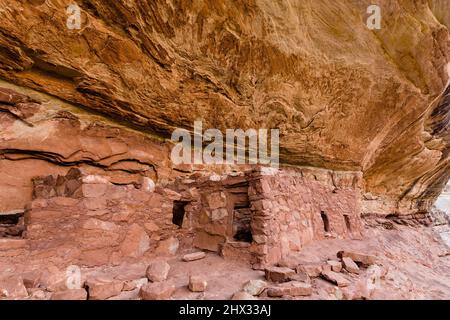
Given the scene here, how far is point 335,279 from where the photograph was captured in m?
2.49

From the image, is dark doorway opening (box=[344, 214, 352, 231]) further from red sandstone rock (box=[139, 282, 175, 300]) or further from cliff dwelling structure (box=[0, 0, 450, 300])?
red sandstone rock (box=[139, 282, 175, 300])

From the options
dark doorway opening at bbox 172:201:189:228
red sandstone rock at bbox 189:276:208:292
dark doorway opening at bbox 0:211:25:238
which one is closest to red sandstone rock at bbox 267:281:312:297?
red sandstone rock at bbox 189:276:208:292

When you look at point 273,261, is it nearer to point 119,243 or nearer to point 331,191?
point 119,243

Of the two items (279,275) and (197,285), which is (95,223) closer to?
(197,285)

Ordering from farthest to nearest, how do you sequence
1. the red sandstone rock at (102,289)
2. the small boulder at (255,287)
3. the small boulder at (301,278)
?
the small boulder at (301,278) → the small boulder at (255,287) → the red sandstone rock at (102,289)

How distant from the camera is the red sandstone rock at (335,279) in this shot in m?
2.46

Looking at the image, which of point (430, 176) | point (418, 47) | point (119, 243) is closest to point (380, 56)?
point (418, 47)

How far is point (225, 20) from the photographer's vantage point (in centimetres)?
378

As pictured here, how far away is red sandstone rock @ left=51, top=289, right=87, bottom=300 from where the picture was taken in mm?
1974

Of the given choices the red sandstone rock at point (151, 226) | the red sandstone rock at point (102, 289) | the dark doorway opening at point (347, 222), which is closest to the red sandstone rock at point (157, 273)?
the red sandstone rock at point (102, 289)

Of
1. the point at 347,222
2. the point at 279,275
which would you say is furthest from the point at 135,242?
the point at 347,222

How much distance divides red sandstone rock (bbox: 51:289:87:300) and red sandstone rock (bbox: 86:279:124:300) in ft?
0.19

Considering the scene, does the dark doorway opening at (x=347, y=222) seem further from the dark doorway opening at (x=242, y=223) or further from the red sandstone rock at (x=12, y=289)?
the red sandstone rock at (x=12, y=289)

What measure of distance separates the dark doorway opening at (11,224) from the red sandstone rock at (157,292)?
1.95 metres
